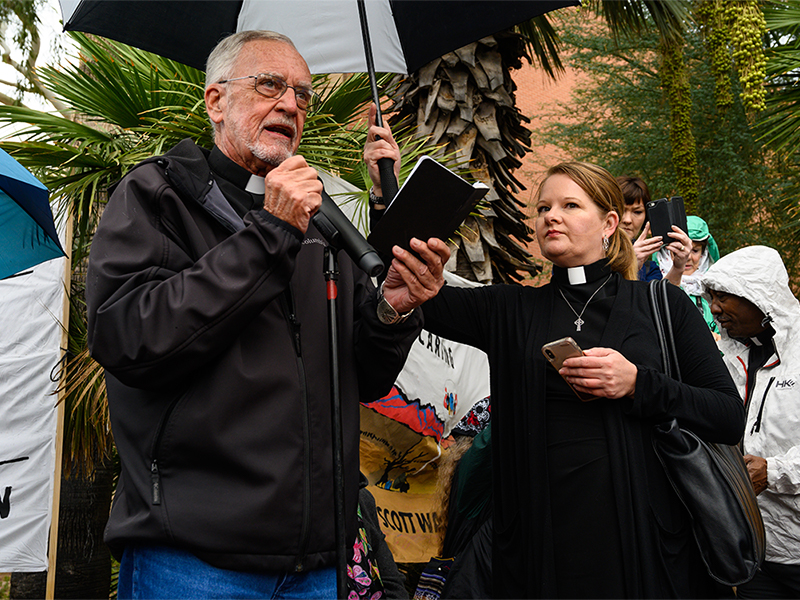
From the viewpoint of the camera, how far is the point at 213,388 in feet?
5.57

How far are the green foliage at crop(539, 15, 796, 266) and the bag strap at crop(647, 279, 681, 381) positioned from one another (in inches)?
434

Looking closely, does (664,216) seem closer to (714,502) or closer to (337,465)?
(714,502)

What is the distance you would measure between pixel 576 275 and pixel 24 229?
246 cm

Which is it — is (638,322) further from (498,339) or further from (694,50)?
(694,50)

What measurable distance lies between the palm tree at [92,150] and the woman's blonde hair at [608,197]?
1.66 metres

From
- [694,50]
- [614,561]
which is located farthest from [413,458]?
[694,50]

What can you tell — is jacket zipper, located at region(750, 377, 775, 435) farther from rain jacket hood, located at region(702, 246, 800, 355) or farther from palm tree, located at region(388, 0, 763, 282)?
palm tree, located at region(388, 0, 763, 282)

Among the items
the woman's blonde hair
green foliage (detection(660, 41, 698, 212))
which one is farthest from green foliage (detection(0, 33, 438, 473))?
green foliage (detection(660, 41, 698, 212))

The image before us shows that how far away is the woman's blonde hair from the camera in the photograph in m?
2.90

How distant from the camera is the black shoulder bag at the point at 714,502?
7.77 ft

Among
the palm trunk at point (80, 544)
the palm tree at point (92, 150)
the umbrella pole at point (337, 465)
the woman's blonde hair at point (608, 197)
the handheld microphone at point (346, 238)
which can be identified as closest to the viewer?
the umbrella pole at point (337, 465)

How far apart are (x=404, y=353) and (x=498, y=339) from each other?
29.0 inches

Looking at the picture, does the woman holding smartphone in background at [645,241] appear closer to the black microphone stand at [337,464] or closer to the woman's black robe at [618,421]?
the woman's black robe at [618,421]

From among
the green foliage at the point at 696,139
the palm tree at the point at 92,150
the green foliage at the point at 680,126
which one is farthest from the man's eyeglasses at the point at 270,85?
the green foliage at the point at 696,139
